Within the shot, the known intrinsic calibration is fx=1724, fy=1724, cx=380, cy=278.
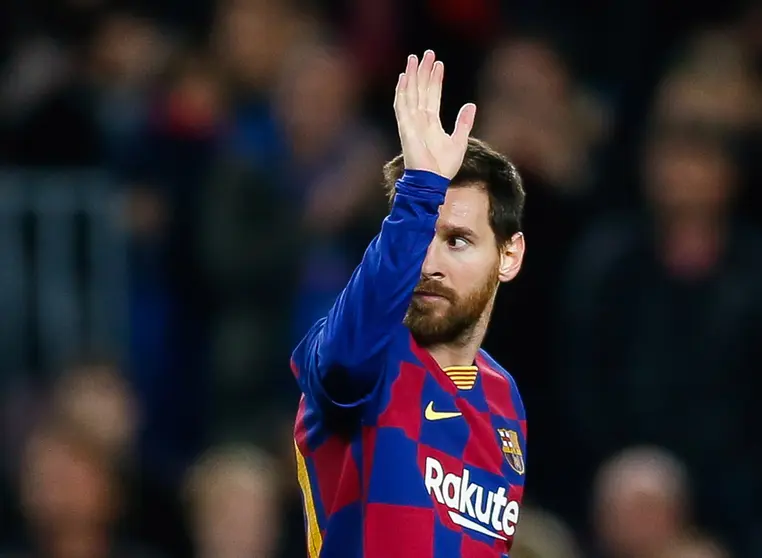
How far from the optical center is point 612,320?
23.5ft

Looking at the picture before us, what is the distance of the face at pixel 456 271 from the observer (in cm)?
389

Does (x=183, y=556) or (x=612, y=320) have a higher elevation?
(x=612, y=320)

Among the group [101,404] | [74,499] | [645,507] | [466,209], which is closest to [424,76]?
[466,209]

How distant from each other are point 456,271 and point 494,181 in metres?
0.25

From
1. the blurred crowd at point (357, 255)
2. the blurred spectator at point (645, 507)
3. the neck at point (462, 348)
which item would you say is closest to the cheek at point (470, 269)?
the neck at point (462, 348)

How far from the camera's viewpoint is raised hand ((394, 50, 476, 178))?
3.68 m

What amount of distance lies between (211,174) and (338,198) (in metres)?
0.60

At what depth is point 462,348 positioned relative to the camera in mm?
4062

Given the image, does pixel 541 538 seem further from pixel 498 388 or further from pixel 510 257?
pixel 510 257

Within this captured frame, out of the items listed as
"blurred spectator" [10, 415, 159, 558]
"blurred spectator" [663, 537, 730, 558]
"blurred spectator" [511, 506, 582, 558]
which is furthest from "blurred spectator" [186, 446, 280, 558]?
"blurred spectator" [663, 537, 730, 558]

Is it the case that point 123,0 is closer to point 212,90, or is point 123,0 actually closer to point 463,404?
point 212,90

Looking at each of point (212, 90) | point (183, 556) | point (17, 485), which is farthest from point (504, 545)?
point (212, 90)

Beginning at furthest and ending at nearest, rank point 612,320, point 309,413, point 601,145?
point 601,145
point 612,320
point 309,413

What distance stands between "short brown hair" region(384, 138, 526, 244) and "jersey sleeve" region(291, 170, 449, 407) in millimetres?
291
